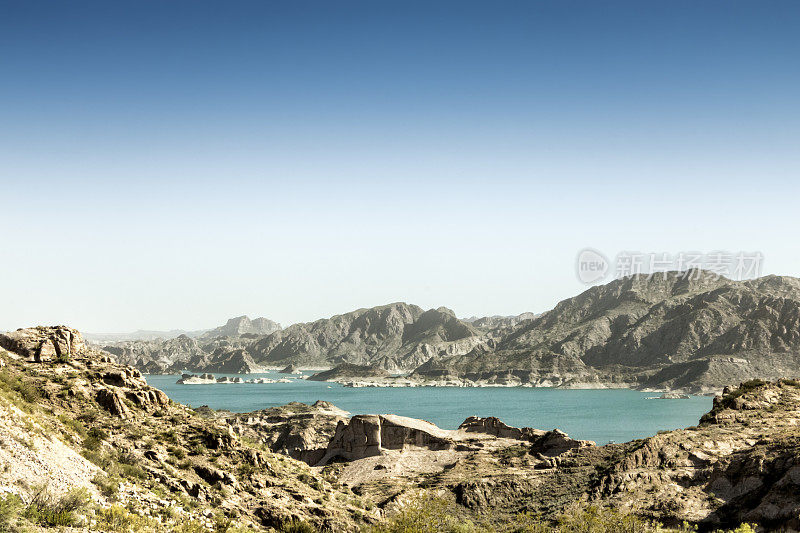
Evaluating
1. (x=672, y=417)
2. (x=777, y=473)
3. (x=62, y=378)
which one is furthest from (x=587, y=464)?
(x=672, y=417)

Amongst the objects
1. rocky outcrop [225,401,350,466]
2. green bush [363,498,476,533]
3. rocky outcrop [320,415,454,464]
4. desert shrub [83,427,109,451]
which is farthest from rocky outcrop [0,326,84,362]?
rocky outcrop [225,401,350,466]

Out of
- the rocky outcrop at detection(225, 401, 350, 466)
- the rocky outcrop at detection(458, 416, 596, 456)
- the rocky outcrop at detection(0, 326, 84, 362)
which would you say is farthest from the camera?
the rocky outcrop at detection(225, 401, 350, 466)

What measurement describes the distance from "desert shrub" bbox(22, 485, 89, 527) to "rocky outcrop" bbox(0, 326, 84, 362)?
57.0 feet

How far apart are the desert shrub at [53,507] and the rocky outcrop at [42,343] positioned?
17377mm

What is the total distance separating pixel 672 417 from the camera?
177 metres

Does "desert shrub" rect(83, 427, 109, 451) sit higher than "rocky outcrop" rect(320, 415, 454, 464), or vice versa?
"desert shrub" rect(83, 427, 109, 451)

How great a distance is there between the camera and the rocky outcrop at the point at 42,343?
116ft

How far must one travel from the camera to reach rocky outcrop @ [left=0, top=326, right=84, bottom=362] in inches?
1396

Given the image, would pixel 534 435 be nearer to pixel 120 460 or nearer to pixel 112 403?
pixel 112 403

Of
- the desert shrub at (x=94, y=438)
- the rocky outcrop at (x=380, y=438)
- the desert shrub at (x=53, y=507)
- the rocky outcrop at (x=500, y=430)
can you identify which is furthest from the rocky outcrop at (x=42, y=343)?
the rocky outcrop at (x=500, y=430)

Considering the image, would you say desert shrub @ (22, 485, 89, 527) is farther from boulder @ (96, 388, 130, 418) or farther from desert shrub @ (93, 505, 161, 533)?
boulder @ (96, 388, 130, 418)

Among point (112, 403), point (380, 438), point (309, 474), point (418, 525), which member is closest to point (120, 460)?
point (112, 403)

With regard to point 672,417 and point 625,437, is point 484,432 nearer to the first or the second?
point 625,437

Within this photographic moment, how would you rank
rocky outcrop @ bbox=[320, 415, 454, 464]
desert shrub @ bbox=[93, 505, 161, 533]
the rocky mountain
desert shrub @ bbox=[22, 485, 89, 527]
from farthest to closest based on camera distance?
rocky outcrop @ bbox=[320, 415, 454, 464]
the rocky mountain
desert shrub @ bbox=[93, 505, 161, 533]
desert shrub @ bbox=[22, 485, 89, 527]
